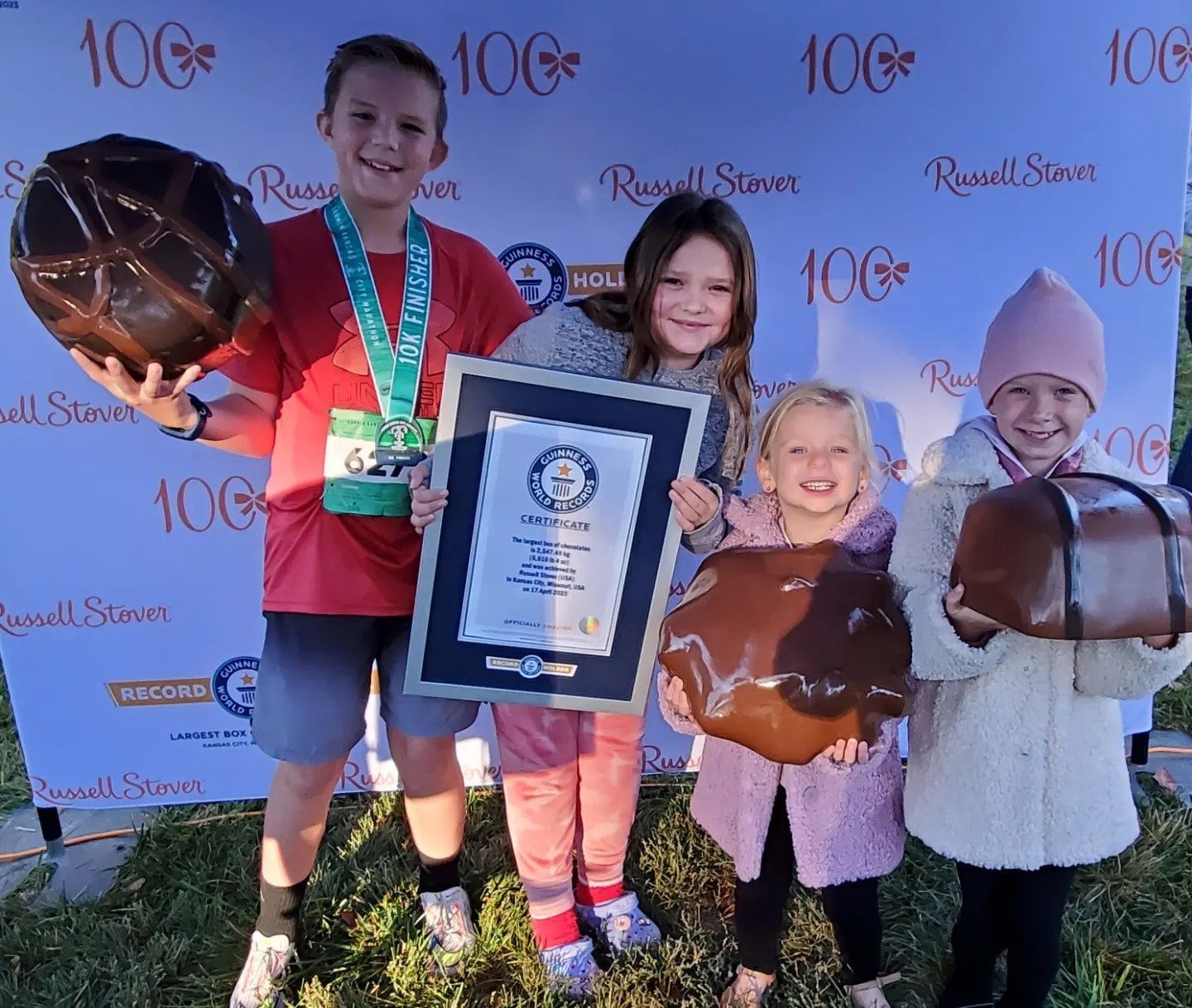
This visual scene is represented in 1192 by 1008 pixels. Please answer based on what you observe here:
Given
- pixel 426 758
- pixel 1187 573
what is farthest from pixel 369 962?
pixel 1187 573

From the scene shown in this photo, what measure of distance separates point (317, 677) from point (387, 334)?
2.55 feet

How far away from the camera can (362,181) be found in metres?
1.72

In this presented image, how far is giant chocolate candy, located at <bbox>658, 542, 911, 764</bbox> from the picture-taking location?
5.01 ft

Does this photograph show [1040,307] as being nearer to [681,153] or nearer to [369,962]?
[681,153]

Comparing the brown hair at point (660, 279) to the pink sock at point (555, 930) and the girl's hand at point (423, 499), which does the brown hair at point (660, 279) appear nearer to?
the girl's hand at point (423, 499)

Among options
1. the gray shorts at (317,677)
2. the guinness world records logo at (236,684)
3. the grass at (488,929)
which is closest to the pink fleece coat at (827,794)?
the grass at (488,929)

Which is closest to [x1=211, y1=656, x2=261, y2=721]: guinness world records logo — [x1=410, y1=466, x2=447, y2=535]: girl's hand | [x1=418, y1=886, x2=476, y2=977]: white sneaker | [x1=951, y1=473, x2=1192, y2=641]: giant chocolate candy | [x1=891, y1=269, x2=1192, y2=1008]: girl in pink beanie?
[x1=418, y1=886, x2=476, y2=977]: white sneaker

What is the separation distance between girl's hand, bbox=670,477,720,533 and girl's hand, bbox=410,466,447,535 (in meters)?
0.48

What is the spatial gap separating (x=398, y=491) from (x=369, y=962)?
53.1 inches

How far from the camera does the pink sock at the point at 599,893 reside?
2301 mm

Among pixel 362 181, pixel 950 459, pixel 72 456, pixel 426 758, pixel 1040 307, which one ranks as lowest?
pixel 426 758

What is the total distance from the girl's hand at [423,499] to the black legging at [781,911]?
0.96 meters

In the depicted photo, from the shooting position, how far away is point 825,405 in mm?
1712

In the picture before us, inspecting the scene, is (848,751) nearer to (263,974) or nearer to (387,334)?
(387,334)
